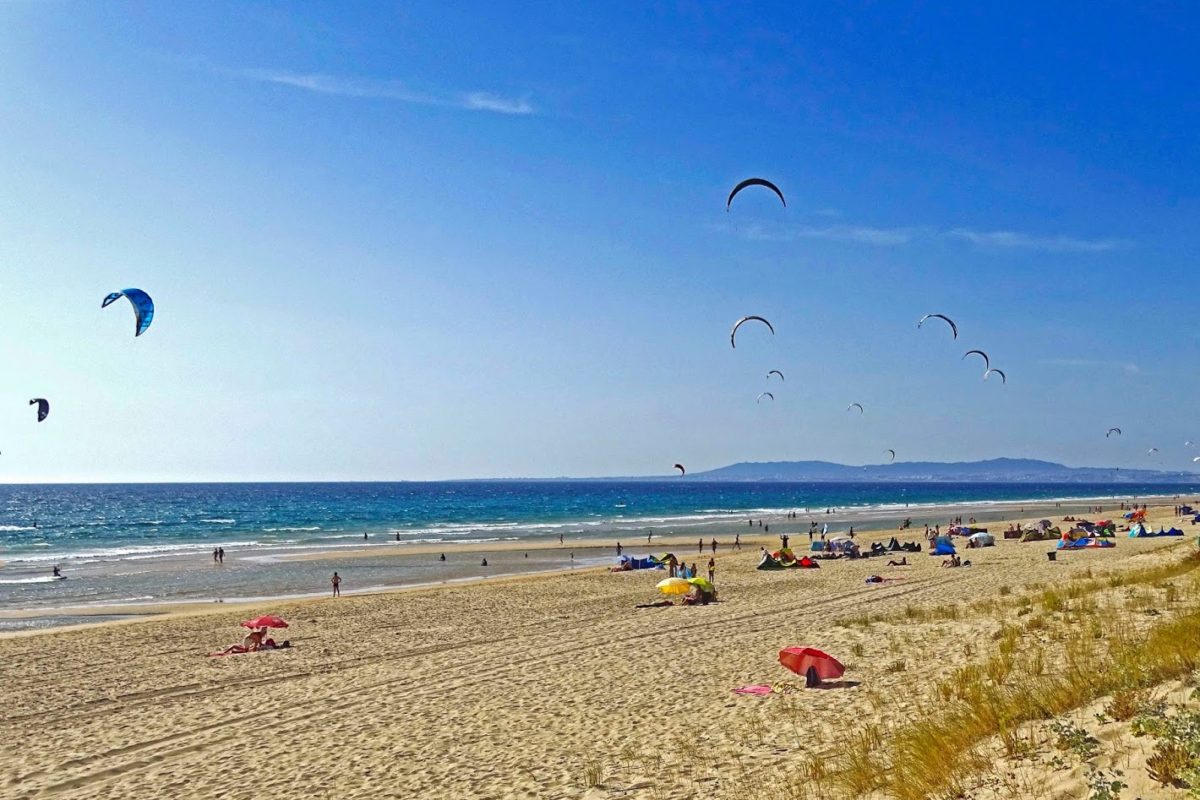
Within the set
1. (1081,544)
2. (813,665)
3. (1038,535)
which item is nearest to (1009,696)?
(813,665)

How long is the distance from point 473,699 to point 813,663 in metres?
4.62

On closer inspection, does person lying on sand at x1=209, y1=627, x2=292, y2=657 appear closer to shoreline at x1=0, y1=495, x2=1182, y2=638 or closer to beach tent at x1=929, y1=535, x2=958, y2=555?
shoreline at x1=0, y1=495, x2=1182, y2=638

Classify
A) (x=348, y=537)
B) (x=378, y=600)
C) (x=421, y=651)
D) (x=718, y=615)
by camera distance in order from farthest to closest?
(x=348, y=537) < (x=378, y=600) < (x=718, y=615) < (x=421, y=651)

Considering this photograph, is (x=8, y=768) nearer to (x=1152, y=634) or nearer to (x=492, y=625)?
(x=492, y=625)

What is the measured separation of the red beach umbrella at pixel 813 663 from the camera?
425 inches

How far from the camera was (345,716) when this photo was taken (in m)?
11.4

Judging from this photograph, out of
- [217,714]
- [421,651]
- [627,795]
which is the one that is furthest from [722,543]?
[627,795]

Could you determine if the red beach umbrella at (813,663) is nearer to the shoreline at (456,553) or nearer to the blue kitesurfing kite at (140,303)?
the blue kitesurfing kite at (140,303)

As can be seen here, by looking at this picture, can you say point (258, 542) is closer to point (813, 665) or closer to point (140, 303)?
point (140, 303)

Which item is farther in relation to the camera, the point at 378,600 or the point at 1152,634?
the point at 378,600

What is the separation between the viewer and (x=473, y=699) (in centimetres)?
1192

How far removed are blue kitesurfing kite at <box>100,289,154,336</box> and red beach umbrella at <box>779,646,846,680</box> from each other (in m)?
16.2

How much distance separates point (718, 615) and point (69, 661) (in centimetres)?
1332

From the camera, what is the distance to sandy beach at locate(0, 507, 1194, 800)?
28.0 ft
